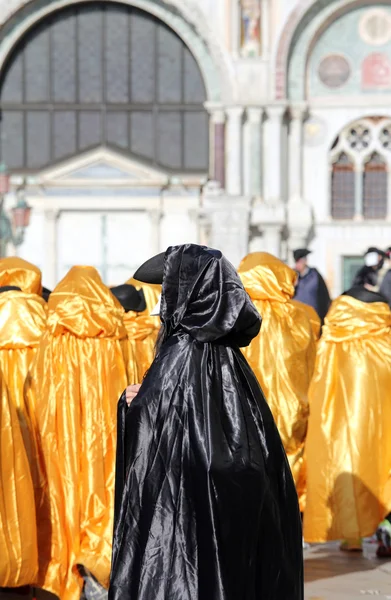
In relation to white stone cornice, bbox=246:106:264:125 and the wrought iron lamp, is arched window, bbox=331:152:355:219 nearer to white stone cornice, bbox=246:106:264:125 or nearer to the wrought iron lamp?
white stone cornice, bbox=246:106:264:125

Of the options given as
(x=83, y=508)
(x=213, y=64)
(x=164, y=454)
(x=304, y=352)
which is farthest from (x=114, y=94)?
(x=164, y=454)

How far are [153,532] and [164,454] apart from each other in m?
A: 0.24

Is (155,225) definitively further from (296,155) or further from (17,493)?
(17,493)

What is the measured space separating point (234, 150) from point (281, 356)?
1596 centimetres

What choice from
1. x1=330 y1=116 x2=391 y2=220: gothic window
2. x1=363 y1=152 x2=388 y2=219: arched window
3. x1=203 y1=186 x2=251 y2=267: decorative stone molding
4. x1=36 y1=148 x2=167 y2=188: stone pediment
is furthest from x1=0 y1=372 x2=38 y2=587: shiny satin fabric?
x1=363 y1=152 x2=388 y2=219: arched window

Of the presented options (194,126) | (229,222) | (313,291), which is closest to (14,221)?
(194,126)

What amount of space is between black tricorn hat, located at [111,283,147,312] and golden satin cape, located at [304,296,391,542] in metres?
1.37

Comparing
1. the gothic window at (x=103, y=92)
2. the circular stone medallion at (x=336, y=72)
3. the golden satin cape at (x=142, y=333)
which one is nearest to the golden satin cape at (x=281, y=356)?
the golden satin cape at (x=142, y=333)

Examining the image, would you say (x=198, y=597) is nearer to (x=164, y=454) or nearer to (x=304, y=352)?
(x=164, y=454)

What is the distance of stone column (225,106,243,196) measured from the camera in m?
24.0

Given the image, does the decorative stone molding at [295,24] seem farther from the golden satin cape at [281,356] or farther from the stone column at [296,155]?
the golden satin cape at [281,356]

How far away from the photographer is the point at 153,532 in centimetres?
410

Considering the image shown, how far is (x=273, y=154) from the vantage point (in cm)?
2402

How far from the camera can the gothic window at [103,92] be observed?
24609mm
